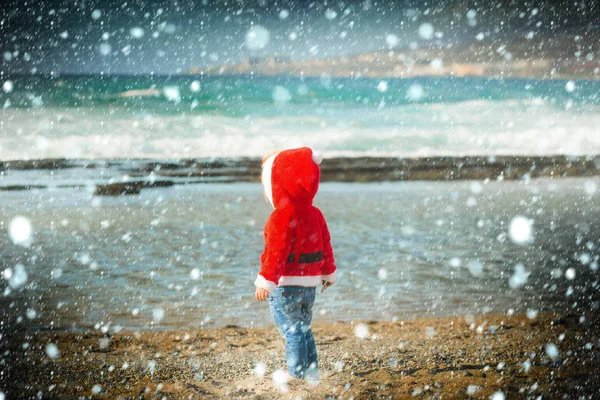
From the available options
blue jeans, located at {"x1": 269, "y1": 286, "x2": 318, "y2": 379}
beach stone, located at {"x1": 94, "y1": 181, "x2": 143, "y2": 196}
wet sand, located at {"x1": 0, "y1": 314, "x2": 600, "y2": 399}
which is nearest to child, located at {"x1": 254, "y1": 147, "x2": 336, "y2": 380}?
blue jeans, located at {"x1": 269, "y1": 286, "x2": 318, "y2": 379}

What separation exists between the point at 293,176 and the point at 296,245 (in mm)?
432

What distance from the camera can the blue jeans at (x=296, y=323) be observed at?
3.78 metres

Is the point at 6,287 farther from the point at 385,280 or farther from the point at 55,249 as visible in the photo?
the point at 385,280

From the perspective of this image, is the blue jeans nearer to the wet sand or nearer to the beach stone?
the wet sand

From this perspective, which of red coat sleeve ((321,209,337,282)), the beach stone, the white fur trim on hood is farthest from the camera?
the beach stone

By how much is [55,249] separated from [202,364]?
5441 mm

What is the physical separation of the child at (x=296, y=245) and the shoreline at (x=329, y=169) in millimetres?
13574

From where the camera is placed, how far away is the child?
3709 mm

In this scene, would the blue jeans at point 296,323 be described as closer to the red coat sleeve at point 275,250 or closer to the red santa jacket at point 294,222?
the red santa jacket at point 294,222

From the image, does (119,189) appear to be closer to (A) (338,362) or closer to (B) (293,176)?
(A) (338,362)

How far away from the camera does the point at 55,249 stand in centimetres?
883

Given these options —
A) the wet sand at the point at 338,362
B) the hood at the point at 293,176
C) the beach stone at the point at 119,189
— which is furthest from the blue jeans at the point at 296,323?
the beach stone at the point at 119,189

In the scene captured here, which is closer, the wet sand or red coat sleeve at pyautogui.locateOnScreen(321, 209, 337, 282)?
the wet sand

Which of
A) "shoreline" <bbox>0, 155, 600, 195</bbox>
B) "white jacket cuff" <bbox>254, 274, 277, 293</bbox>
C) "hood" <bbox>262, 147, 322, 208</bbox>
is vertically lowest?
"shoreline" <bbox>0, 155, 600, 195</bbox>
